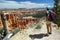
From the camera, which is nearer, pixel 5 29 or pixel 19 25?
pixel 5 29

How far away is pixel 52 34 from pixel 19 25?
3001 cm

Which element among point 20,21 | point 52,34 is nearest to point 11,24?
point 20,21

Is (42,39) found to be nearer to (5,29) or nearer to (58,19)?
(58,19)

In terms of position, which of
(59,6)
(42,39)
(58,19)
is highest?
(59,6)

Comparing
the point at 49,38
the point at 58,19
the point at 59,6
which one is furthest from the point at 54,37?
the point at 59,6

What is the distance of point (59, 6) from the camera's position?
12219 millimetres

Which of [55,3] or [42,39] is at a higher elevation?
[55,3]

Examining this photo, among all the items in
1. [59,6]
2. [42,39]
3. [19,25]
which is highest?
[59,6]

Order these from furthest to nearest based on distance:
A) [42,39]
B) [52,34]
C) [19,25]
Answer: [19,25] < [52,34] < [42,39]

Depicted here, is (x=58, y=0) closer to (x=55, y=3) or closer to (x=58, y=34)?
(x=55, y=3)

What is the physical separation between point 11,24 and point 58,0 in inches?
1286

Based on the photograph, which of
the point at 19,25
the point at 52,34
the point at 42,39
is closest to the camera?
the point at 42,39

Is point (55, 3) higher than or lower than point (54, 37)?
higher

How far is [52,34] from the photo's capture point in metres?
13.0
